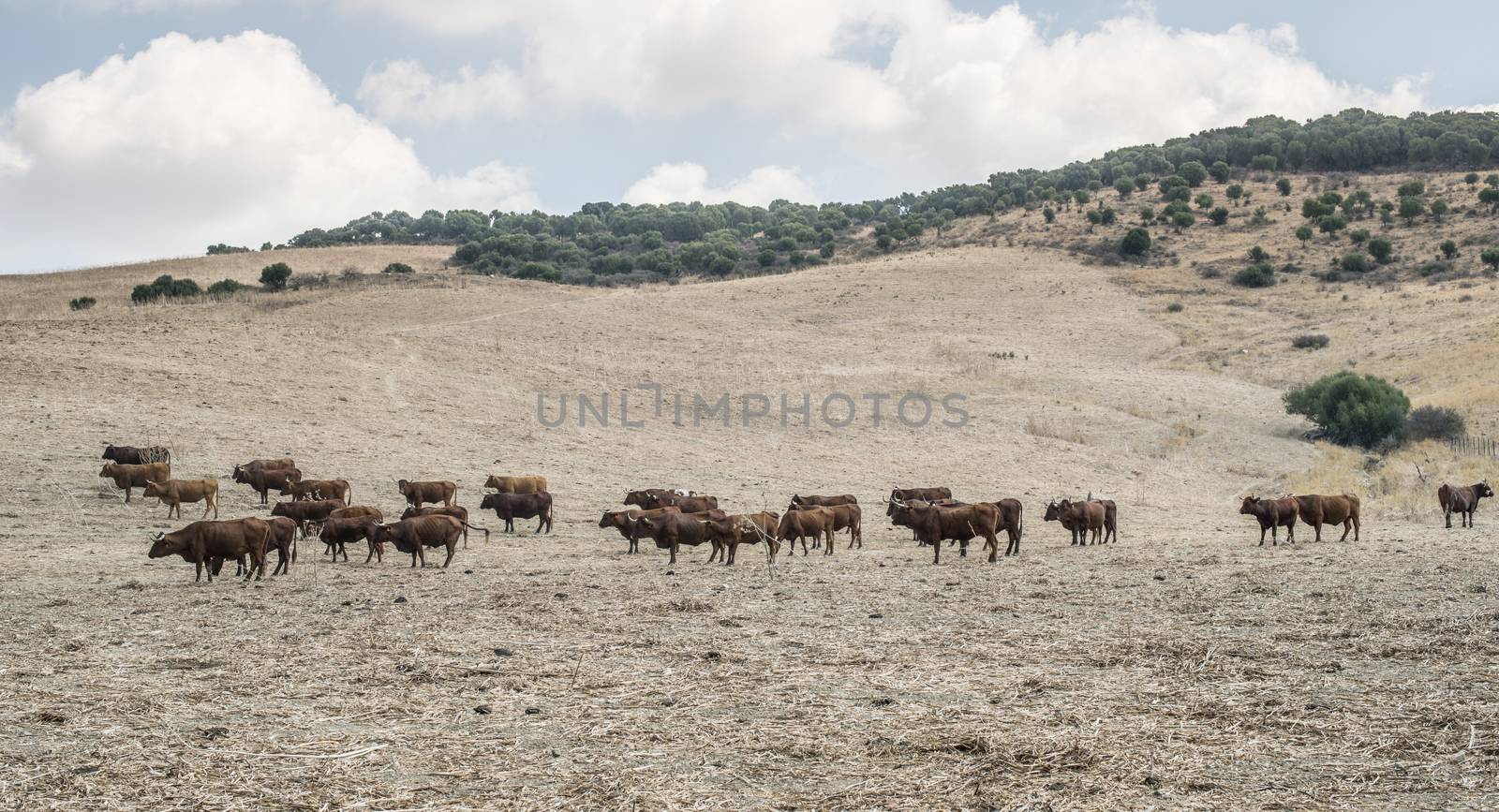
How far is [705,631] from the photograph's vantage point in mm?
13430

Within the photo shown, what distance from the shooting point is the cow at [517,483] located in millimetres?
29438

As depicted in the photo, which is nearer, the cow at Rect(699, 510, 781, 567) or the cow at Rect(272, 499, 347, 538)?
the cow at Rect(699, 510, 781, 567)

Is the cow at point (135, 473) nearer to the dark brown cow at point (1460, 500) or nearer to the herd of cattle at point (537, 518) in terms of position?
the herd of cattle at point (537, 518)

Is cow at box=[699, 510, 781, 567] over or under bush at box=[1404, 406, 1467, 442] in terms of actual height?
under

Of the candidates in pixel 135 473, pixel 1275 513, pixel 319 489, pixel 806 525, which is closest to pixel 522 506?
pixel 319 489

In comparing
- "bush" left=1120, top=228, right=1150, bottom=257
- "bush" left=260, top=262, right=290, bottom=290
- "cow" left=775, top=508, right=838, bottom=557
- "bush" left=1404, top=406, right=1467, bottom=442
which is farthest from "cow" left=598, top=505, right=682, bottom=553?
"bush" left=1120, top=228, right=1150, bottom=257

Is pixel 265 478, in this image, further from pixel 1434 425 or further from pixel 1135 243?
pixel 1135 243

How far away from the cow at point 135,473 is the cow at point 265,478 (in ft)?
5.26

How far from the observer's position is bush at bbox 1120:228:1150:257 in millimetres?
91625

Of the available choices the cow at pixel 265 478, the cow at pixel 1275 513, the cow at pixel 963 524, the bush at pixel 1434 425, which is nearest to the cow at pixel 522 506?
the cow at pixel 265 478

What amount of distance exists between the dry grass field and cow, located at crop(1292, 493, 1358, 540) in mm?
920

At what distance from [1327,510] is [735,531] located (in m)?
11.5

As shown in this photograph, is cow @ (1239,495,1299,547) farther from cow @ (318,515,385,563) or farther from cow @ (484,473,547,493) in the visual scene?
cow @ (484,473,547,493)

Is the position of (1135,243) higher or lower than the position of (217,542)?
higher
